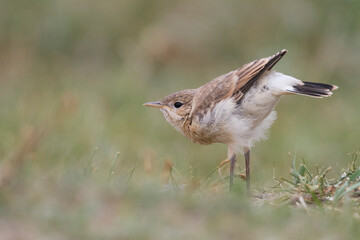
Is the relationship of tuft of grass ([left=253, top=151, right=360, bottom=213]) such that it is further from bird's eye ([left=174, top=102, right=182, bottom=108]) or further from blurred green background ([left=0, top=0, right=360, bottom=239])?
bird's eye ([left=174, top=102, right=182, bottom=108])

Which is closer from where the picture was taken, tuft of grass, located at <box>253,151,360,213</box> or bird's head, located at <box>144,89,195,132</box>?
tuft of grass, located at <box>253,151,360,213</box>

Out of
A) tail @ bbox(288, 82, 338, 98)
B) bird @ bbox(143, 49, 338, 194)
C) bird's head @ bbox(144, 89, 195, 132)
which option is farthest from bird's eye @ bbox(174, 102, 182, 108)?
tail @ bbox(288, 82, 338, 98)

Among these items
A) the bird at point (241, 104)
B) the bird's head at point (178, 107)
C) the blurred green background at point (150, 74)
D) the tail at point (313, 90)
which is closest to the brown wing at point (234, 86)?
the bird at point (241, 104)

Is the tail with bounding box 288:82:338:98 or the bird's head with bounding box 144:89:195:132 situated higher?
the bird's head with bounding box 144:89:195:132

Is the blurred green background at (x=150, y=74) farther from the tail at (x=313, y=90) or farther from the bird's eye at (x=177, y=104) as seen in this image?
the tail at (x=313, y=90)

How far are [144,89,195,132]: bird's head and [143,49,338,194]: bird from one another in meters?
0.07

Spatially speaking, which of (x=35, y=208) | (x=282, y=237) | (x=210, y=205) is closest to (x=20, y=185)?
(x=35, y=208)

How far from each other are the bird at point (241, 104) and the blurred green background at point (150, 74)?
1.43ft

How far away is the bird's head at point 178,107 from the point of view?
26.7ft

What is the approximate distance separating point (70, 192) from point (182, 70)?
881 cm

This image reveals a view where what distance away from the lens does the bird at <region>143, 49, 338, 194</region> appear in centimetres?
770

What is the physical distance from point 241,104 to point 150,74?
6.09 meters

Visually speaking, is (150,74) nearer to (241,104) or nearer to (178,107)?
(178,107)

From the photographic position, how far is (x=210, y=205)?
223 inches
